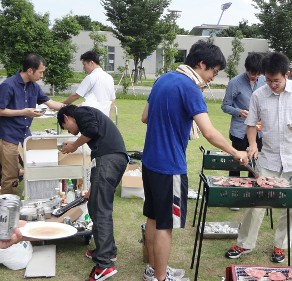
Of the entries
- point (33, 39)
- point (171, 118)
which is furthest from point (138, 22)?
point (171, 118)

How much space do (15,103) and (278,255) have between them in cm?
314

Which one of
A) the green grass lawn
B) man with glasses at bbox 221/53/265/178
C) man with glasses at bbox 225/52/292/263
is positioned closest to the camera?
man with glasses at bbox 225/52/292/263

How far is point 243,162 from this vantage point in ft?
10.1

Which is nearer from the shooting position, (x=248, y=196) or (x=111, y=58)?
(x=248, y=196)

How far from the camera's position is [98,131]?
10.8ft

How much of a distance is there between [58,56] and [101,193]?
43.7ft

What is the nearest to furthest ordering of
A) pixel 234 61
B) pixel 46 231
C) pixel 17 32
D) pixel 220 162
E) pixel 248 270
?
1. pixel 46 231
2. pixel 248 270
3. pixel 220 162
4. pixel 17 32
5. pixel 234 61

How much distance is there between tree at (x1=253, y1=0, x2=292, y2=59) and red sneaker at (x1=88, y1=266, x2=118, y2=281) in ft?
74.5

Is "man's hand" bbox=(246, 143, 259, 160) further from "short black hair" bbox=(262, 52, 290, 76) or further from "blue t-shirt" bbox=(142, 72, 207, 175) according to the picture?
"blue t-shirt" bbox=(142, 72, 207, 175)

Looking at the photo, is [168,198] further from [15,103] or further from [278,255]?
[15,103]

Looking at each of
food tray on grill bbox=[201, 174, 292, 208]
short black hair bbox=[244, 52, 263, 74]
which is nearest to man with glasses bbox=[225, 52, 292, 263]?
food tray on grill bbox=[201, 174, 292, 208]

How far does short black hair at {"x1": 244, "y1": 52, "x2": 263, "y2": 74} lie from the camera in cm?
430

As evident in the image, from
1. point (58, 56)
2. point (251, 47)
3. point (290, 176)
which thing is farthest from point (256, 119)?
point (251, 47)

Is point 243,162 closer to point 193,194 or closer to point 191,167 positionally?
point 193,194
